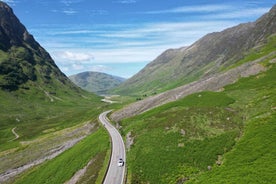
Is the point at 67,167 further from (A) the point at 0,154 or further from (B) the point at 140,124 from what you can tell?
(A) the point at 0,154

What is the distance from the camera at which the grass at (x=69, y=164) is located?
79.4 metres

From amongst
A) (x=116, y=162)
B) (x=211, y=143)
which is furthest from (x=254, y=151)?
(x=116, y=162)

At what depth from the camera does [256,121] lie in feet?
222

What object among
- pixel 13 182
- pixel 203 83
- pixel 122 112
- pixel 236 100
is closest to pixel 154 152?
pixel 236 100

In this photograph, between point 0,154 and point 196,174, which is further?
point 0,154

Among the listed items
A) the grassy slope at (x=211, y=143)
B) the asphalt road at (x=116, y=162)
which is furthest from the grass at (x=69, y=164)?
the grassy slope at (x=211, y=143)

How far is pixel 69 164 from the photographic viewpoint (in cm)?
8562

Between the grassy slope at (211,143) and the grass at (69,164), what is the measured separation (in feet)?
37.6

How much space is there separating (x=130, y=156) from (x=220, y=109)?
31.9 meters

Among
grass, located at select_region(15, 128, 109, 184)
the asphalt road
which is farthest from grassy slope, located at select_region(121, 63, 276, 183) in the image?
grass, located at select_region(15, 128, 109, 184)

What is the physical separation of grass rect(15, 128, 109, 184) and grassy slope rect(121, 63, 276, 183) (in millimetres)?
11447

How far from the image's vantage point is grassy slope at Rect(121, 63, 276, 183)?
167 ft

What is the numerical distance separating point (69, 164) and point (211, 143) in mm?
45882

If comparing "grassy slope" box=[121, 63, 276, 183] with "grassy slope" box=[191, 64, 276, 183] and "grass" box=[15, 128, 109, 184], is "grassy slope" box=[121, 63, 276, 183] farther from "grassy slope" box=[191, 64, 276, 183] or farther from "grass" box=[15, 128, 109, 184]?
"grass" box=[15, 128, 109, 184]
